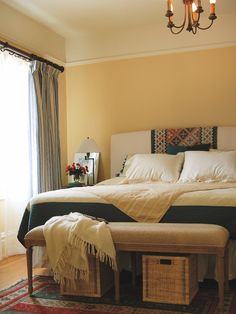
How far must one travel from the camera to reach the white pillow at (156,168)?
14.3 ft

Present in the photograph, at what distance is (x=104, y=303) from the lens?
2.85m

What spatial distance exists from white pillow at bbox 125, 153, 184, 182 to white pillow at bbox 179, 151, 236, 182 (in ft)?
0.42

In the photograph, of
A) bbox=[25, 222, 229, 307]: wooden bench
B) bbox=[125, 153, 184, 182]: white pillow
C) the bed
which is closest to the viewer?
bbox=[25, 222, 229, 307]: wooden bench

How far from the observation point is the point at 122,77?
5.39 metres

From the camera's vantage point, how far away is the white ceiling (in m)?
4.53

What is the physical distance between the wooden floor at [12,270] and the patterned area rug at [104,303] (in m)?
0.26

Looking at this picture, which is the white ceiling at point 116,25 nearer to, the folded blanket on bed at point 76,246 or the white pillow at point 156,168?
the white pillow at point 156,168

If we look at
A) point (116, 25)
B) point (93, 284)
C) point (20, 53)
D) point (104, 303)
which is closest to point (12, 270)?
point (93, 284)

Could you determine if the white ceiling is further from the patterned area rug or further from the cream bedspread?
the patterned area rug

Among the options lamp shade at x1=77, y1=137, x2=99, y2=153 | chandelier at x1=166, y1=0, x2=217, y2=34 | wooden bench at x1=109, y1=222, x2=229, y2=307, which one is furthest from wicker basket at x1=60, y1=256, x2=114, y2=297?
lamp shade at x1=77, y1=137, x2=99, y2=153

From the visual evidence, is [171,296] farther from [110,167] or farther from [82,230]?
[110,167]

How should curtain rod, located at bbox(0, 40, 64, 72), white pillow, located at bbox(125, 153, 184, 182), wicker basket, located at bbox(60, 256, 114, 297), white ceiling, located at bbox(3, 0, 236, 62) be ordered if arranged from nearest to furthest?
1. wicker basket, located at bbox(60, 256, 114, 297)
2. curtain rod, located at bbox(0, 40, 64, 72)
3. white pillow, located at bbox(125, 153, 184, 182)
4. white ceiling, located at bbox(3, 0, 236, 62)

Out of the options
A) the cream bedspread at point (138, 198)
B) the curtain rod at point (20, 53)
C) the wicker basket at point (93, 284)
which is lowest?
the wicker basket at point (93, 284)

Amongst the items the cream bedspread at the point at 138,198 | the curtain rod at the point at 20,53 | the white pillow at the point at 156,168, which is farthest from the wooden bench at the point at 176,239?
the curtain rod at the point at 20,53
